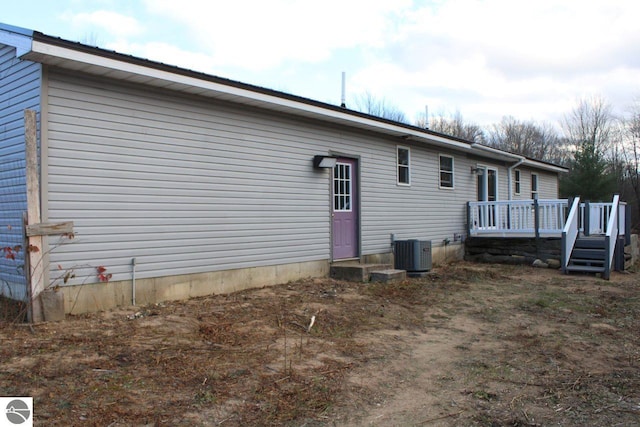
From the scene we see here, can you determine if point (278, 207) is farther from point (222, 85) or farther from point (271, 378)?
point (271, 378)

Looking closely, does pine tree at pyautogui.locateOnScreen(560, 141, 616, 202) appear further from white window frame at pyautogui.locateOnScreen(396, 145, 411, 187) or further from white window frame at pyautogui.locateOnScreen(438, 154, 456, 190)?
white window frame at pyautogui.locateOnScreen(396, 145, 411, 187)

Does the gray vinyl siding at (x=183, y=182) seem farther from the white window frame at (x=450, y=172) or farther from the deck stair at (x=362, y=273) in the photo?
the white window frame at (x=450, y=172)

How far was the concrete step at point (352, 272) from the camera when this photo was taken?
354 inches

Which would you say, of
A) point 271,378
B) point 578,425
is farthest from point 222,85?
point 578,425

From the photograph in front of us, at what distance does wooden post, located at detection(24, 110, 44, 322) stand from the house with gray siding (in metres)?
0.21

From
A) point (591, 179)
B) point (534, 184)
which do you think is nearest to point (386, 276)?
point (534, 184)

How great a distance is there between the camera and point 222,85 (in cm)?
704

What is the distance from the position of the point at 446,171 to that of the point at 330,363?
31.8 feet

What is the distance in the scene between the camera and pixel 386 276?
8.91 metres

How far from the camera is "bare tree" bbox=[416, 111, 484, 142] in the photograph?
38.7m

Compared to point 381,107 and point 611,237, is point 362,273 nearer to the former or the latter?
point 611,237

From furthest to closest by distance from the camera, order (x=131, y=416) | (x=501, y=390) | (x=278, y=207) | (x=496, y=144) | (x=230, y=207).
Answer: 1. (x=496, y=144)
2. (x=278, y=207)
3. (x=230, y=207)
4. (x=501, y=390)
5. (x=131, y=416)

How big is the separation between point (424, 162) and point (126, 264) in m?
8.16

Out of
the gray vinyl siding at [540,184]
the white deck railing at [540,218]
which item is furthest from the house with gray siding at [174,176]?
the gray vinyl siding at [540,184]
